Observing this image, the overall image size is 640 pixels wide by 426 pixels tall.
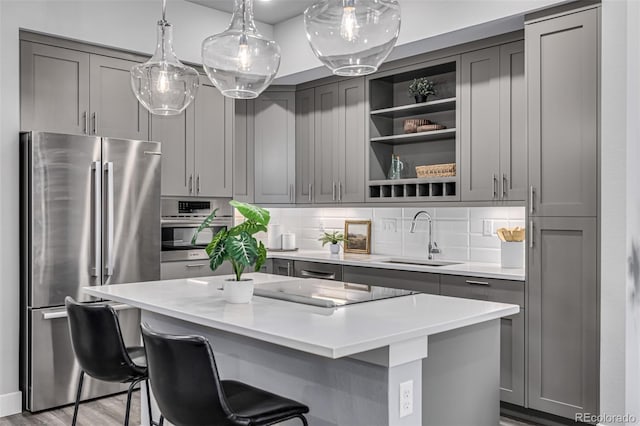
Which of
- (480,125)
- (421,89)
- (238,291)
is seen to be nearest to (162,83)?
(238,291)

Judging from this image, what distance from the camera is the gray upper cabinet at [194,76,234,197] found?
16.0 feet

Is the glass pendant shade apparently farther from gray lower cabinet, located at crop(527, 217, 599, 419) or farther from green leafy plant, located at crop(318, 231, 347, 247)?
green leafy plant, located at crop(318, 231, 347, 247)

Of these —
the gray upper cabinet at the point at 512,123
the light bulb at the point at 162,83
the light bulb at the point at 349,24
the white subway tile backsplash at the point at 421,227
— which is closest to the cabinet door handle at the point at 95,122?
the light bulb at the point at 162,83

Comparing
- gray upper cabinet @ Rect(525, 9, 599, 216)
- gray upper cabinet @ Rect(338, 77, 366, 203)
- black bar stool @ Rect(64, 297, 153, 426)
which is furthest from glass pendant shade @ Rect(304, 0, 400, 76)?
gray upper cabinet @ Rect(338, 77, 366, 203)

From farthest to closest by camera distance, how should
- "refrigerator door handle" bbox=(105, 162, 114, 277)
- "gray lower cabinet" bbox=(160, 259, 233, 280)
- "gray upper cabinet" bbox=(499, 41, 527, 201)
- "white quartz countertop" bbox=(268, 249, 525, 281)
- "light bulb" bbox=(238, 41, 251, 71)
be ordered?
1. "gray lower cabinet" bbox=(160, 259, 233, 280)
2. "refrigerator door handle" bbox=(105, 162, 114, 277)
3. "gray upper cabinet" bbox=(499, 41, 527, 201)
4. "white quartz countertop" bbox=(268, 249, 525, 281)
5. "light bulb" bbox=(238, 41, 251, 71)

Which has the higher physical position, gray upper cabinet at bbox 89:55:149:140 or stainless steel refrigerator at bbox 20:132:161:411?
gray upper cabinet at bbox 89:55:149:140

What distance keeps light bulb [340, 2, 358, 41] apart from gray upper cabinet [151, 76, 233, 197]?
2.92 meters

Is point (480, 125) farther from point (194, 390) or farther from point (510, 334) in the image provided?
point (194, 390)

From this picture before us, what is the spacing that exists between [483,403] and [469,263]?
1924 millimetres

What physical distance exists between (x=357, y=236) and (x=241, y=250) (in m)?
2.96

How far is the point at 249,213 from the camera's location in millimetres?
2504

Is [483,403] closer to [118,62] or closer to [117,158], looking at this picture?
[117,158]

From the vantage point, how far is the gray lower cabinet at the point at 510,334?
3611 millimetres

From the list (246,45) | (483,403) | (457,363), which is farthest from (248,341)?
(246,45)
